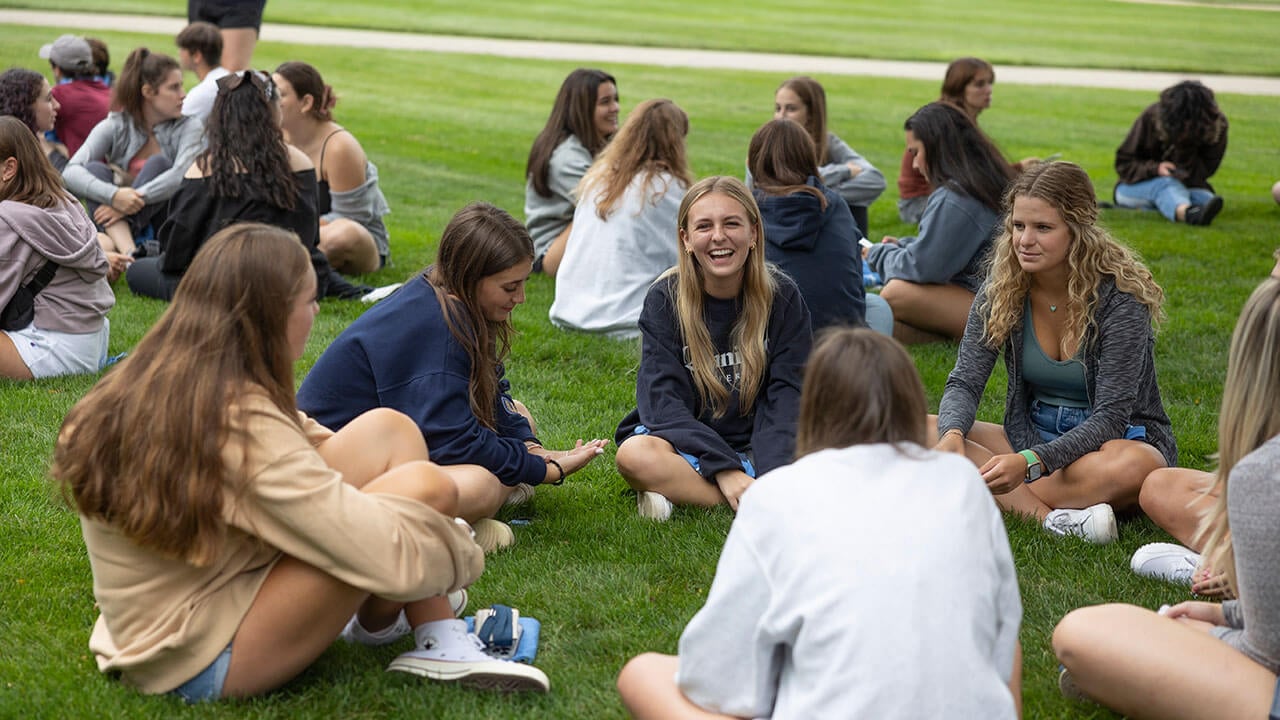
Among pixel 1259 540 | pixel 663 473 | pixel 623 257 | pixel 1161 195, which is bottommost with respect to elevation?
pixel 623 257

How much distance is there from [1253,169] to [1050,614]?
11.4 metres

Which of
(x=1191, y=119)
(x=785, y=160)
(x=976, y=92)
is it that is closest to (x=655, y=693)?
(x=785, y=160)

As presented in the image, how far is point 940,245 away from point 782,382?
2427 millimetres

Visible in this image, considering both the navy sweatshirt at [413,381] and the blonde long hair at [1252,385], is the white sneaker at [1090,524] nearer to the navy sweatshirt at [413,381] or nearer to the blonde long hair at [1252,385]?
the blonde long hair at [1252,385]

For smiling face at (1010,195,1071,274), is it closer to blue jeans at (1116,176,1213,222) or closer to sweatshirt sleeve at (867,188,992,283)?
sweatshirt sleeve at (867,188,992,283)

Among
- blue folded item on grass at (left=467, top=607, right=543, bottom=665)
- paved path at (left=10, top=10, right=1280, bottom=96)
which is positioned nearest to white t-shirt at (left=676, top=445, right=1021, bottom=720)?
blue folded item on grass at (left=467, top=607, right=543, bottom=665)

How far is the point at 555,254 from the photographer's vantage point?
8602 millimetres

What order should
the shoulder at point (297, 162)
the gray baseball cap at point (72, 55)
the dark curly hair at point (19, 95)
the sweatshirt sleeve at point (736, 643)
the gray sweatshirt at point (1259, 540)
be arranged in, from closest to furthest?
the sweatshirt sleeve at point (736, 643) < the gray sweatshirt at point (1259, 540) < the shoulder at point (297, 162) < the dark curly hair at point (19, 95) < the gray baseball cap at point (72, 55)

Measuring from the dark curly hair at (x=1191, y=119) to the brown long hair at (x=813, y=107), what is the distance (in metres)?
4.10

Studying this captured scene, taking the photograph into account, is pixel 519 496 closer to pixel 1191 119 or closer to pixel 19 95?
pixel 19 95

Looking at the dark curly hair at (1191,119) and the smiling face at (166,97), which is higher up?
the dark curly hair at (1191,119)

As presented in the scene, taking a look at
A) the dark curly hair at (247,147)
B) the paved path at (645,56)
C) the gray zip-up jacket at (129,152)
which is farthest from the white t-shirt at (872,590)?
the paved path at (645,56)

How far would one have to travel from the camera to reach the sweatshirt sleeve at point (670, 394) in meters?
4.80

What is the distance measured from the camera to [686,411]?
192 inches
